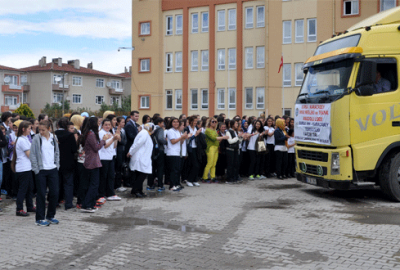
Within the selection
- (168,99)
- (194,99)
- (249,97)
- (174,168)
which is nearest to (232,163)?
(174,168)

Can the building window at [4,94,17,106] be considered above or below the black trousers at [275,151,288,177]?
above

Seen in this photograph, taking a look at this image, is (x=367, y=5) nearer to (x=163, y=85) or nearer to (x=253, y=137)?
(x=163, y=85)

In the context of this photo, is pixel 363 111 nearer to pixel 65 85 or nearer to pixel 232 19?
pixel 232 19

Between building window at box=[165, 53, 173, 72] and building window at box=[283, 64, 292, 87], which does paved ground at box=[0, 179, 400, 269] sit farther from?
building window at box=[165, 53, 173, 72]

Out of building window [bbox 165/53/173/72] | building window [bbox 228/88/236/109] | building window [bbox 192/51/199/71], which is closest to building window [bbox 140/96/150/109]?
building window [bbox 165/53/173/72]

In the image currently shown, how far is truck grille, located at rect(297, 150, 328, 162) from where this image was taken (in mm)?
10589

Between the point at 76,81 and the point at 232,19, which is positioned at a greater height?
the point at 232,19

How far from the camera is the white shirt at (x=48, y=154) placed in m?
8.12

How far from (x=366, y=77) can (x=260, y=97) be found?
28.3 m

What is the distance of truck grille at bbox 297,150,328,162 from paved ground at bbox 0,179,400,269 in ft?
3.25

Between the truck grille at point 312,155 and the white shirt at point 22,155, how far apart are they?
20.5ft

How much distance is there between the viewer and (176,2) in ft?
136

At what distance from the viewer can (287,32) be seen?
36281mm

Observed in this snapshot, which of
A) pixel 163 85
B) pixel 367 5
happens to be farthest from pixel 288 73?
pixel 163 85
